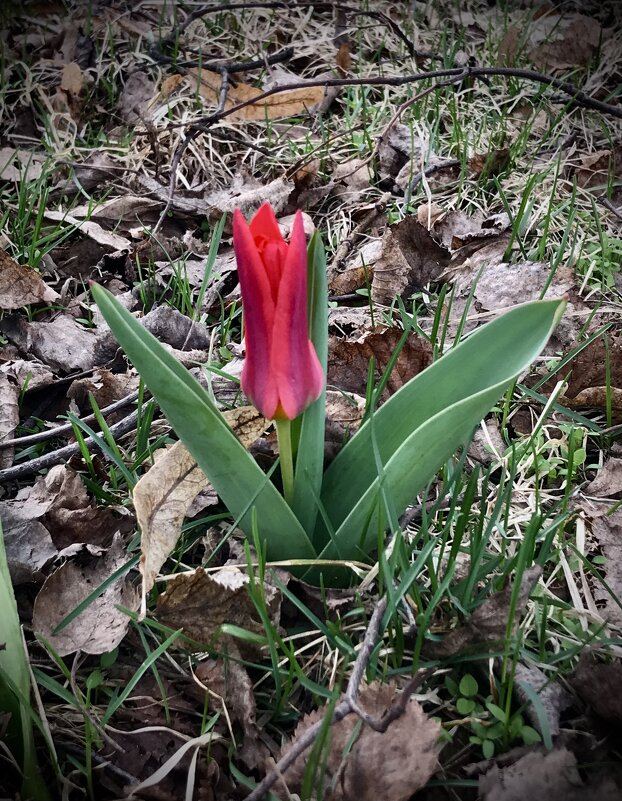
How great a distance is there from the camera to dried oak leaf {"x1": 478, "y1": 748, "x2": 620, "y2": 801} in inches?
34.4

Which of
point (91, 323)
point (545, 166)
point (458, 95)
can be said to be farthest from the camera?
point (458, 95)

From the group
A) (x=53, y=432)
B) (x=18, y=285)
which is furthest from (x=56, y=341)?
(x=53, y=432)

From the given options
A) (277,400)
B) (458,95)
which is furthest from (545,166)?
(277,400)

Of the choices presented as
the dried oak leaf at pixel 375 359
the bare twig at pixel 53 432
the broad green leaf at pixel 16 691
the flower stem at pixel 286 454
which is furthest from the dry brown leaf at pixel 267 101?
the broad green leaf at pixel 16 691

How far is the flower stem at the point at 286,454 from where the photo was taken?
3.43 ft

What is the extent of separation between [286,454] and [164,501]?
10.5 inches

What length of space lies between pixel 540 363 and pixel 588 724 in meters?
0.91

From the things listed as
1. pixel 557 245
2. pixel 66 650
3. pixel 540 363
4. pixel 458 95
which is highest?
pixel 458 95

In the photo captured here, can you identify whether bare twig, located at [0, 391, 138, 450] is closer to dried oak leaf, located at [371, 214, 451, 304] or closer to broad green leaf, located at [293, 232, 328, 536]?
broad green leaf, located at [293, 232, 328, 536]

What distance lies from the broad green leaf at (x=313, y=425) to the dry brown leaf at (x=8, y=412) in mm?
694

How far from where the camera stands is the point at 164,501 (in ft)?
3.96

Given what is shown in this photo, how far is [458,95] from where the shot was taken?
8.98 feet

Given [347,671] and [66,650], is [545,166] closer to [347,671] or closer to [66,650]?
[347,671]

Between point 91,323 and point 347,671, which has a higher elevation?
point 91,323
